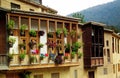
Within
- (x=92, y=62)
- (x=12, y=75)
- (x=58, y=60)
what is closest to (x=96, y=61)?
(x=92, y=62)

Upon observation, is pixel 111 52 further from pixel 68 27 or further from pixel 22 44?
pixel 22 44

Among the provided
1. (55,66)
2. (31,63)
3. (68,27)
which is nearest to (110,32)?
(68,27)

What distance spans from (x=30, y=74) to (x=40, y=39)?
3300 millimetres

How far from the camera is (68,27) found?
111 ft

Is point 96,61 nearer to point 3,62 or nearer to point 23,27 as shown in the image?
point 23,27

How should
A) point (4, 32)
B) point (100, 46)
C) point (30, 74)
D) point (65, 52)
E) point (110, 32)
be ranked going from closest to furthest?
point (4, 32)
point (30, 74)
point (65, 52)
point (100, 46)
point (110, 32)

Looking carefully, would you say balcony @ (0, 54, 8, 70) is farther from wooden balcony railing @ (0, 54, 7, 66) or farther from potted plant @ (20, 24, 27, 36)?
potted plant @ (20, 24, 27, 36)

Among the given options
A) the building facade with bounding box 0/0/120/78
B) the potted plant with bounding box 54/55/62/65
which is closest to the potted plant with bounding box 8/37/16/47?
the building facade with bounding box 0/0/120/78

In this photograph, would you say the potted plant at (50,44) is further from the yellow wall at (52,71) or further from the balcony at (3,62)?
the balcony at (3,62)

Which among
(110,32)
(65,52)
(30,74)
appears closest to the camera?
(30,74)

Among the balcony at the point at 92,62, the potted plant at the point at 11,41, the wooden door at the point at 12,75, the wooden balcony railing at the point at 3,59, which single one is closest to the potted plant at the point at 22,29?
the potted plant at the point at 11,41

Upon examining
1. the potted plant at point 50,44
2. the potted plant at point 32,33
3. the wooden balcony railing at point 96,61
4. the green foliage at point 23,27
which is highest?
the green foliage at point 23,27

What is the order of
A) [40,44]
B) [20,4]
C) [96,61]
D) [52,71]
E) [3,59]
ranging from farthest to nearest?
1. [96,61]
2. [20,4]
3. [52,71]
4. [40,44]
5. [3,59]

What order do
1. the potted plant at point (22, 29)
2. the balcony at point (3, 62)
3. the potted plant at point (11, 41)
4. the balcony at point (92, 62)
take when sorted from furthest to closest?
the balcony at point (92, 62) < the potted plant at point (22, 29) < the potted plant at point (11, 41) < the balcony at point (3, 62)
